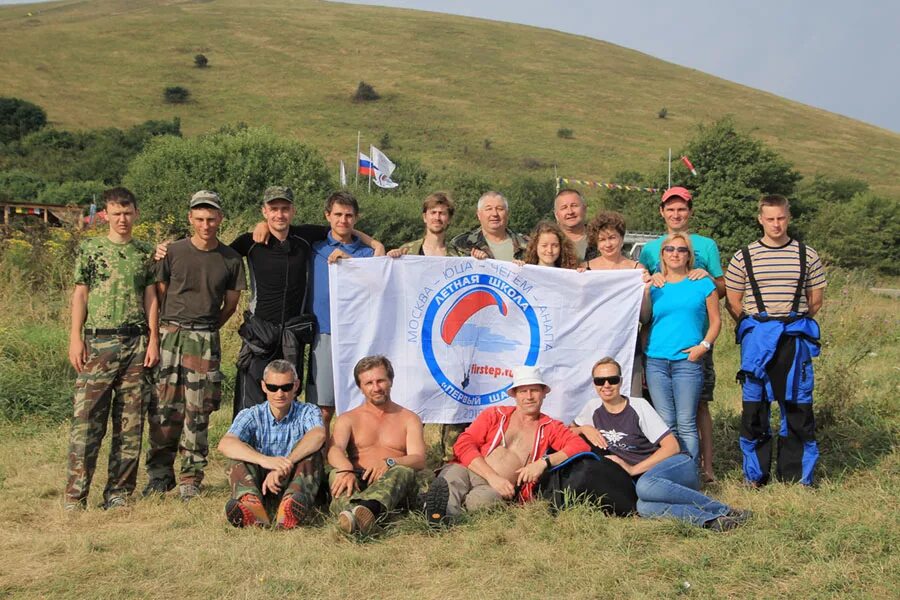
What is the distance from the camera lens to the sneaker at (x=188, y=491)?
5931 mm

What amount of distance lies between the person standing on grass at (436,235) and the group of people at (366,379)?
0.08 feet

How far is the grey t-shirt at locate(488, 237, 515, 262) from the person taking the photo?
21.9 feet

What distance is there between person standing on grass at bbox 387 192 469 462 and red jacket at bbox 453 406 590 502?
0.73m

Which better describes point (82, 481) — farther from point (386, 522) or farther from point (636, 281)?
point (636, 281)

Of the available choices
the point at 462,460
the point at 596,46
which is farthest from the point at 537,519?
the point at 596,46

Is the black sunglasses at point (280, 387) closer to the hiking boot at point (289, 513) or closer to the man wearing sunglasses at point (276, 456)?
the man wearing sunglasses at point (276, 456)

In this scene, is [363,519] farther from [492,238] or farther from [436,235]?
[492,238]

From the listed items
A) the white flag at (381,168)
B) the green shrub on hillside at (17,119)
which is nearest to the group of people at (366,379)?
the white flag at (381,168)

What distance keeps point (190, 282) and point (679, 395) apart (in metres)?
3.53

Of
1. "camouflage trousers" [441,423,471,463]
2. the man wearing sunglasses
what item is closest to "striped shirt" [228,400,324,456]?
the man wearing sunglasses

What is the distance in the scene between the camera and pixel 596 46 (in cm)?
10969

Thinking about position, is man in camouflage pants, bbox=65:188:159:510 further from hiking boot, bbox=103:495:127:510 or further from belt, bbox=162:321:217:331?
belt, bbox=162:321:217:331

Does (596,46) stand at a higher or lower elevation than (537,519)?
higher

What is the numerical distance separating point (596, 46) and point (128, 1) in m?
61.5
